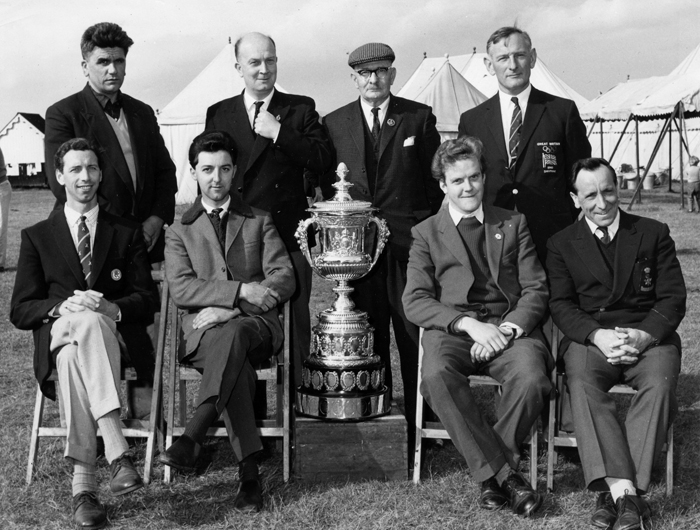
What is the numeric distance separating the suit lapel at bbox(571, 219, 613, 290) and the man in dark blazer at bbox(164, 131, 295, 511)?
4.74 ft

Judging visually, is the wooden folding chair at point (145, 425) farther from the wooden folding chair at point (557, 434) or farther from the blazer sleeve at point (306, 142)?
the wooden folding chair at point (557, 434)

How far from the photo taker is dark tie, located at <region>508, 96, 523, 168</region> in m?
4.52

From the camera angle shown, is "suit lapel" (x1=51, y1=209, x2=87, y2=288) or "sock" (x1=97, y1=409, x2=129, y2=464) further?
"suit lapel" (x1=51, y1=209, x2=87, y2=288)

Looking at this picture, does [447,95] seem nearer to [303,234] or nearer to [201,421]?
[303,234]

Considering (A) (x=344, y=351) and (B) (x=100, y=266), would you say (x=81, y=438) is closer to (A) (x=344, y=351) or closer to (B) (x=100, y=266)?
(B) (x=100, y=266)

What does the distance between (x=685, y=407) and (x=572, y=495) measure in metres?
1.72

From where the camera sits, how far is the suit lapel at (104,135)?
462cm

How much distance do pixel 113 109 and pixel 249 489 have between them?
7.60 feet

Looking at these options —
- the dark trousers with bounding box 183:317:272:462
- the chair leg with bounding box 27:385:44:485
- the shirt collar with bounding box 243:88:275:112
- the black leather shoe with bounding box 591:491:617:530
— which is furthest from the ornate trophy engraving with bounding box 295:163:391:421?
the chair leg with bounding box 27:385:44:485

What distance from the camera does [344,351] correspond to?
4250 millimetres

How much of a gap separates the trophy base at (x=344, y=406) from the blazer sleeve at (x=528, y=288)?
779mm

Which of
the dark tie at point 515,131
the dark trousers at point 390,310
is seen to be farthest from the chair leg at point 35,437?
the dark tie at point 515,131

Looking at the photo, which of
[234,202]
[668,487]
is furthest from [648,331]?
[234,202]

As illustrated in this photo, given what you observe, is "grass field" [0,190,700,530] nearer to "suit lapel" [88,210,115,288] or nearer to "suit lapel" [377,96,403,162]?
"suit lapel" [88,210,115,288]
